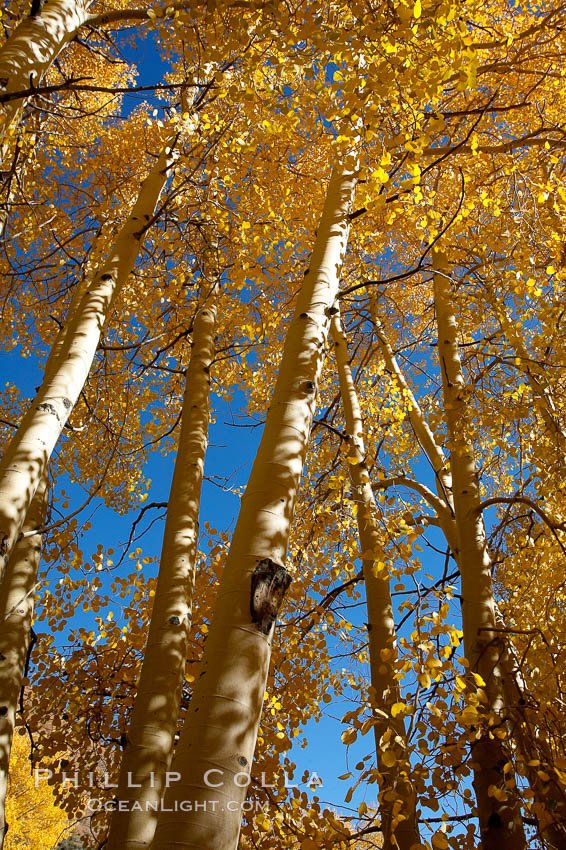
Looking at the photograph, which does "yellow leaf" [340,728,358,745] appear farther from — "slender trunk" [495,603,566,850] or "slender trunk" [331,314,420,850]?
"slender trunk" [495,603,566,850]

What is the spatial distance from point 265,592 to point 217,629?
0.18 metres

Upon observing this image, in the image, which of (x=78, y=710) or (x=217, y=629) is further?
(x=78, y=710)

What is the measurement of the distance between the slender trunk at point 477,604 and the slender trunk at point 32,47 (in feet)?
8.57

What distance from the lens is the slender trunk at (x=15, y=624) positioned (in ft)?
9.52

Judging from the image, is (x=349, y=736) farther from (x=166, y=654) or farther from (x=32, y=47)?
(x=32, y=47)

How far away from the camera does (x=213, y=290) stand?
478cm

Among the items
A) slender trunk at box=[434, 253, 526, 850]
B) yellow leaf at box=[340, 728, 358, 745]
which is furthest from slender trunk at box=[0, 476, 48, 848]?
slender trunk at box=[434, 253, 526, 850]

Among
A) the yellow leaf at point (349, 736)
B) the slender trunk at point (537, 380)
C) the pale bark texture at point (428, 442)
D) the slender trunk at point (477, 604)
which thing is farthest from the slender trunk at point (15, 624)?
the slender trunk at point (537, 380)

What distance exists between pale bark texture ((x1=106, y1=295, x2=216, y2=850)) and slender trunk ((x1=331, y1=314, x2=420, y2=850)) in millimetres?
1141

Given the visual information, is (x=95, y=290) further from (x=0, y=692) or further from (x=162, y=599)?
(x=0, y=692)

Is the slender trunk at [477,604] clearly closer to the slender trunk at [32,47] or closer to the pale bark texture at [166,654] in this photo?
the pale bark texture at [166,654]

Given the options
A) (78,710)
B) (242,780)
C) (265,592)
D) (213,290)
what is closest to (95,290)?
(213,290)

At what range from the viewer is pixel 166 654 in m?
3.03

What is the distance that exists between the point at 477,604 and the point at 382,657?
1133 mm
